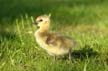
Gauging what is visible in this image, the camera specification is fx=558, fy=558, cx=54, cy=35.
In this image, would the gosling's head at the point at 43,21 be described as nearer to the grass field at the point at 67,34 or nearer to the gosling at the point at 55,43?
the gosling at the point at 55,43

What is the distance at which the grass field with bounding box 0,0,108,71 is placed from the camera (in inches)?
271

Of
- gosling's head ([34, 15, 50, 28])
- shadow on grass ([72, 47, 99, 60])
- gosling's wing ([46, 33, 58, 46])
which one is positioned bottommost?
shadow on grass ([72, 47, 99, 60])

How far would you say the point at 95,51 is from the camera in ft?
25.2

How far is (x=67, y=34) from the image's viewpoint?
9297 millimetres

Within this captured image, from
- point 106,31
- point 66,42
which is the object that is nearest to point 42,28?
point 66,42

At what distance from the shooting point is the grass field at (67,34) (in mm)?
6887

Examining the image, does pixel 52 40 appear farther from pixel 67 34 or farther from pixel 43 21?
pixel 67 34

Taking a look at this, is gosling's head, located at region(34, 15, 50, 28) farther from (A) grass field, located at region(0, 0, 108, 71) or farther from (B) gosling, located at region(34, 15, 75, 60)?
(A) grass field, located at region(0, 0, 108, 71)

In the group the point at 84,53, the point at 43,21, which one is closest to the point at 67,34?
the point at 84,53

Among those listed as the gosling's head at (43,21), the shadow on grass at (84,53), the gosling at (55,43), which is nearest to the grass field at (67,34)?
the shadow on grass at (84,53)

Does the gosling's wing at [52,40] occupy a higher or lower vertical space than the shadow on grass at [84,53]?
higher

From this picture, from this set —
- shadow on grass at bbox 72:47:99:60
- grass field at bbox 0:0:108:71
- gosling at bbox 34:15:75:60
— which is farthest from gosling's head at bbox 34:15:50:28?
shadow on grass at bbox 72:47:99:60

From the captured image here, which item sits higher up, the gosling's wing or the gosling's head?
the gosling's head

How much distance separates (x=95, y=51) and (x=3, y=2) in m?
7.00
